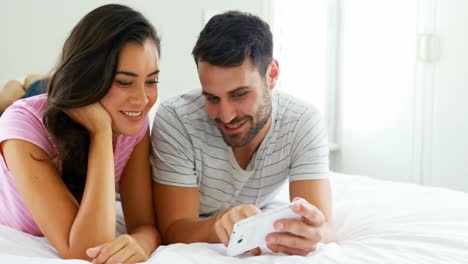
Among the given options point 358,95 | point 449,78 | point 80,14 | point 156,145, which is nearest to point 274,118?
point 156,145

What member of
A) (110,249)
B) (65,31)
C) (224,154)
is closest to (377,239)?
(224,154)

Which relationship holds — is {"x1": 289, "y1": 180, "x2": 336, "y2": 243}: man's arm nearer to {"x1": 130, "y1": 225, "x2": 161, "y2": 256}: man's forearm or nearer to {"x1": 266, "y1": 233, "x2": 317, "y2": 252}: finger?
{"x1": 266, "y1": 233, "x2": 317, "y2": 252}: finger

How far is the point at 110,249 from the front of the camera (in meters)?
1.15

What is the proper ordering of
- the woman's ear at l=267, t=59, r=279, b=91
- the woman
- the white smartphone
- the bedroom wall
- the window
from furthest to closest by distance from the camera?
the window < the bedroom wall < the woman's ear at l=267, t=59, r=279, b=91 < the woman < the white smartphone

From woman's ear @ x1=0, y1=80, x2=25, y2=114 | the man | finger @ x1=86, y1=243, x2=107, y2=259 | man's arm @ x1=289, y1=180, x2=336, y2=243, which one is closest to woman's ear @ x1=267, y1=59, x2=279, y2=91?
the man

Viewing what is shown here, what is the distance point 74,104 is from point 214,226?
40 centimetres

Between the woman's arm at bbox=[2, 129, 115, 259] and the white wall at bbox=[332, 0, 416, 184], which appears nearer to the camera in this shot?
the woman's arm at bbox=[2, 129, 115, 259]

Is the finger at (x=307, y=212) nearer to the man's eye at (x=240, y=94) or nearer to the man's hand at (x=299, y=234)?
the man's hand at (x=299, y=234)

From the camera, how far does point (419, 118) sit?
3.15m

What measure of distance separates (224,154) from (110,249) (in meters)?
0.44

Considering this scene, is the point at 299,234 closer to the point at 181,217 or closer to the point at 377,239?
the point at 377,239

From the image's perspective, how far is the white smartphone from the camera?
110 cm

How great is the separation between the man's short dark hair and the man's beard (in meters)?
0.08

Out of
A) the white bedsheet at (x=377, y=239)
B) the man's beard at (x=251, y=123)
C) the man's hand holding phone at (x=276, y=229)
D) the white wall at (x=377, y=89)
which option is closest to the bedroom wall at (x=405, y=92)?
the white wall at (x=377, y=89)
